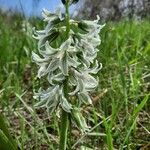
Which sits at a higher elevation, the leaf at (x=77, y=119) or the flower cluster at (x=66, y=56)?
the flower cluster at (x=66, y=56)

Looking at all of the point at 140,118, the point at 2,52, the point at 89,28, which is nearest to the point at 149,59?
the point at 140,118

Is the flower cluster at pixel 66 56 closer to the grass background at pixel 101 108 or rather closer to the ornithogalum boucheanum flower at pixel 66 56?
the ornithogalum boucheanum flower at pixel 66 56

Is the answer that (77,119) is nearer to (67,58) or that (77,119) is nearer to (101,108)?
(67,58)

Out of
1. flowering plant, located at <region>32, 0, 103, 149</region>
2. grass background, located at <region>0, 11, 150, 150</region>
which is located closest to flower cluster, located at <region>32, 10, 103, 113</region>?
flowering plant, located at <region>32, 0, 103, 149</region>

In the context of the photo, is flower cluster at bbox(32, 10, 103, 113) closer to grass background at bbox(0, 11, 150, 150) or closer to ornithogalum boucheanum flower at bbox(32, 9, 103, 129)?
ornithogalum boucheanum flower at bbox(32, 9, 103, 129)

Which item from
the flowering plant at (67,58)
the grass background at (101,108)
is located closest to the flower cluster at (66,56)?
the flowering plant at (67,58)
